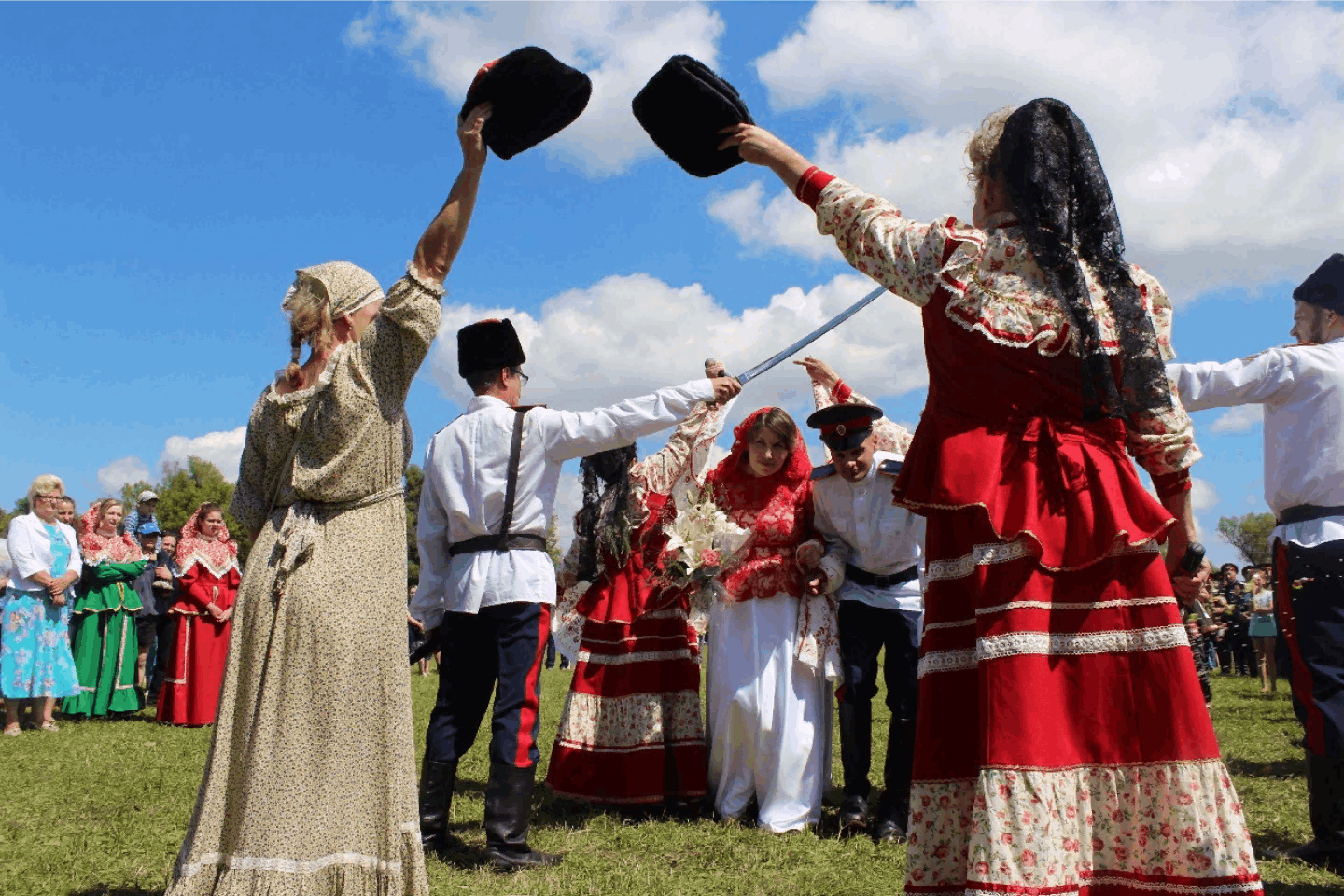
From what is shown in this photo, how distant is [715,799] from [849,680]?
1.01m

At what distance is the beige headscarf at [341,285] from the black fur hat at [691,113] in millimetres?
1021

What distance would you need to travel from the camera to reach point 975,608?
8.73 ft

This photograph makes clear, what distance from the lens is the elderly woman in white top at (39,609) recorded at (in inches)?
398

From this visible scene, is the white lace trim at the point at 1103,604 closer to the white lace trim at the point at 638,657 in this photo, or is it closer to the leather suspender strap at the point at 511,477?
the leather suspender strap at the point at 511,477

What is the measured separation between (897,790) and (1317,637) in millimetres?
1953

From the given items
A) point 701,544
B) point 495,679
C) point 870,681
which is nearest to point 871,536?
point 870,681

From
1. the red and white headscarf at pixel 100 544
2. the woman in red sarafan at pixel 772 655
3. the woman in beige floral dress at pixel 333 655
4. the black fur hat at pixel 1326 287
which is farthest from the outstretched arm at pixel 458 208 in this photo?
the red and white headscarf at pixel 100 544

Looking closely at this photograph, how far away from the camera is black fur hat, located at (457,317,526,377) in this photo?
5.05m

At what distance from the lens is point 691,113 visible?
3.08 meters

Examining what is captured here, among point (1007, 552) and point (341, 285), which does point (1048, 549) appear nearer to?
point (1007, 552)

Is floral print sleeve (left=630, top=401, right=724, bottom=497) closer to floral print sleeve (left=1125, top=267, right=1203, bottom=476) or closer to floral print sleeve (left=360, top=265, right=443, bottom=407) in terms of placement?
floral print sleeve (left=360, top=265, right=443, bottom=407)

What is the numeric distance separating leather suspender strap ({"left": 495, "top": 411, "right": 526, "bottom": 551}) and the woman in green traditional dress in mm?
8714

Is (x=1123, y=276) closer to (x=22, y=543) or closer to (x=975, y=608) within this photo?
(x=975, y=608)

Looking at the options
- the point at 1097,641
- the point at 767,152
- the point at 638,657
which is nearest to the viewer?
the point at 1097,641
